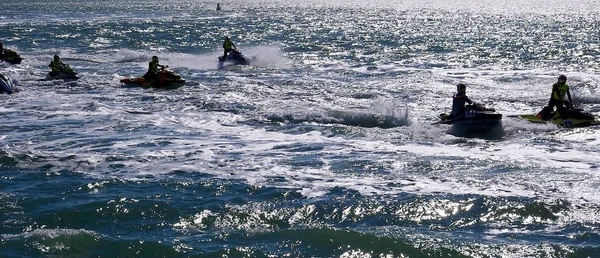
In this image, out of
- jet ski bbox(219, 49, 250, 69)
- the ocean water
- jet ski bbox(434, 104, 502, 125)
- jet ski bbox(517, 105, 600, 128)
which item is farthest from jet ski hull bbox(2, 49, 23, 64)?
jet ski bbox(517, 105, 600, 128)

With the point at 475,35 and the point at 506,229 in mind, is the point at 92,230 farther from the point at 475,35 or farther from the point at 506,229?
the point at 475,35

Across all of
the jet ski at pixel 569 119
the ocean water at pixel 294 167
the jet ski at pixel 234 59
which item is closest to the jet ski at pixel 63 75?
the ocean water at pixel 294 167

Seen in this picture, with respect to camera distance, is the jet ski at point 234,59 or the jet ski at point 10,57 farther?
the jet ski at point 10,57

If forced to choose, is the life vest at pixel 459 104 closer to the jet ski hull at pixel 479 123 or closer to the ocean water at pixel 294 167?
the jet ski hull at pixel 479 123

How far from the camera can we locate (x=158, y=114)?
23.0 meters

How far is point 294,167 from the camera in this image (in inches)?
616

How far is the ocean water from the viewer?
35.7 feet

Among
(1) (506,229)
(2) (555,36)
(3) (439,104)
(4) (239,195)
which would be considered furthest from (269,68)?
(2) (555,36)

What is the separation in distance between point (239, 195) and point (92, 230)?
114 inches

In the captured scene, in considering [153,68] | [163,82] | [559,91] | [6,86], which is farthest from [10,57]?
[559,91]

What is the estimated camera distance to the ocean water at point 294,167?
35.7 ft

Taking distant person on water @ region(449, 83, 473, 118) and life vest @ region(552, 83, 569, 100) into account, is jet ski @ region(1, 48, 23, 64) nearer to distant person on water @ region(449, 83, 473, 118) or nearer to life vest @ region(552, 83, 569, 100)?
distant person on water @ region(449, 83, 473, 118)

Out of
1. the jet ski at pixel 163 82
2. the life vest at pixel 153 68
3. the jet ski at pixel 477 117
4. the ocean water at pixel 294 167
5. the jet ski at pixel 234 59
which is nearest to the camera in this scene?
the ocean water at pixel 294 167

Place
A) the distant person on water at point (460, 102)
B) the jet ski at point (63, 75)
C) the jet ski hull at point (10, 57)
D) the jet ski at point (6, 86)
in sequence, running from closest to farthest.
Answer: the distant person on water at point (460, 102) < the jet ski at point (6, 86) < the jet ski at point (63, 75) < the jet ski hull at point (10, 57)
